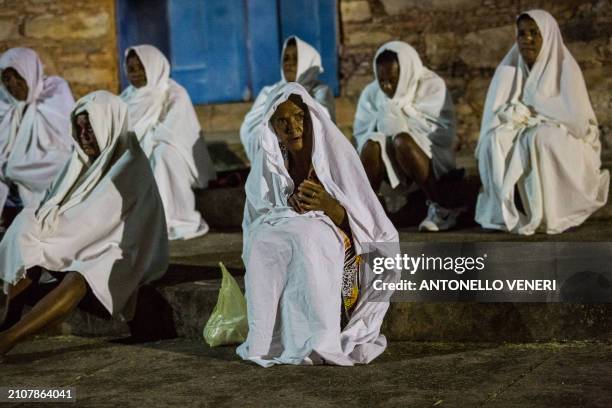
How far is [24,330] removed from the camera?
5.07m

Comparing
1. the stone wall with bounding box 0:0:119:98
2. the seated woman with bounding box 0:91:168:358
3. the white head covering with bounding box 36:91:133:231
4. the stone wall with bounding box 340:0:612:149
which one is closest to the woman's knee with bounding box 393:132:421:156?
the seated woman with bounding box 0:91:168:358

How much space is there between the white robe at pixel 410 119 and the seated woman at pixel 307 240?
84.8 inches

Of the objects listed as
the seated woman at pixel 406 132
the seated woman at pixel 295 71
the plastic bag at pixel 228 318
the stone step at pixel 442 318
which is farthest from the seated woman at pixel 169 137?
the plastic bag at pixel 228 318

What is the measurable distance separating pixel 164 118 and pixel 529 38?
2.88 meters

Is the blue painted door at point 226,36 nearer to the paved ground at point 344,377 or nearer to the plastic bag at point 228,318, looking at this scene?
the plastic bag at point 228,318

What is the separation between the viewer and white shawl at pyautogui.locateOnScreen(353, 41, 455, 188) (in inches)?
284

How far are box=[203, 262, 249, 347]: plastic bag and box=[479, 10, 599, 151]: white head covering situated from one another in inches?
104

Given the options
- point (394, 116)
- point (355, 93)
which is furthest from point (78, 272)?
point (355, 93)

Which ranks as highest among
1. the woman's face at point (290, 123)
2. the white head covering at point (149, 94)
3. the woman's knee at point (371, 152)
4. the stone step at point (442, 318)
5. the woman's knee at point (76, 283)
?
the woman's face at point (290, 123)

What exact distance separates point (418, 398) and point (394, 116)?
11.5ft

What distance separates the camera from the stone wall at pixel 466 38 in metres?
9.16

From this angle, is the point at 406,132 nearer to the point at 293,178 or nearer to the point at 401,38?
the point at 293,178

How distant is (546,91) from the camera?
7.07 metres

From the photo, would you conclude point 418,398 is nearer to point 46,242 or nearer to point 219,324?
point 219,324
